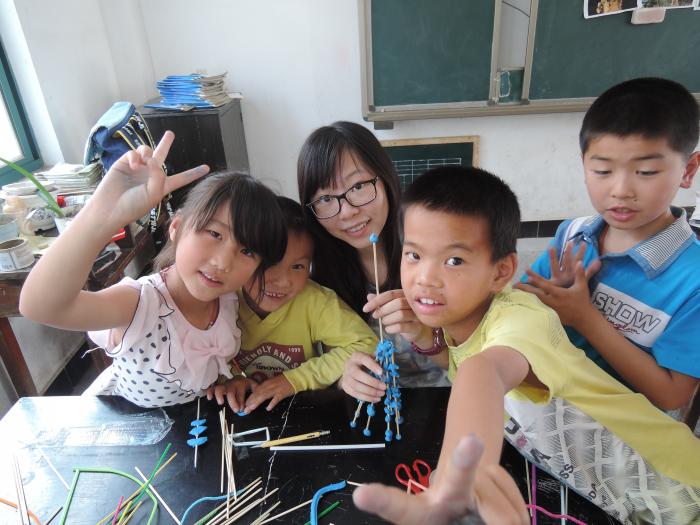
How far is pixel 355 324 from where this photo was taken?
1.50 meters

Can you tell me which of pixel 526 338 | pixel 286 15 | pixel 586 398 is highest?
pixel 286 15

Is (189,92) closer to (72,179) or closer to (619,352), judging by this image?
(72,179)

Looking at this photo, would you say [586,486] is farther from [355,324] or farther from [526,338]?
[355,324]

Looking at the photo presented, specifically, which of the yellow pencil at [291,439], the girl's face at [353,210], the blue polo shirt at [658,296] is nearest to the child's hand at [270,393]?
the yellow pencil at [291,439]

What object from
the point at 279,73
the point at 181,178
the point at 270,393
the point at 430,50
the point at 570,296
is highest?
the point at 430,50

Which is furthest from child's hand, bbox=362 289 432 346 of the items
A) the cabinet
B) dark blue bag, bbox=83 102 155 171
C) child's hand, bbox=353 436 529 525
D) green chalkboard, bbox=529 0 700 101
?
green chalkboard, bbox=529 0 700 101

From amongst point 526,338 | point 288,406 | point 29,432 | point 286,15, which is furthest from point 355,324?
point 286,15

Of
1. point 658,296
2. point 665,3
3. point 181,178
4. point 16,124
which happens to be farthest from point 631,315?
point 16,124

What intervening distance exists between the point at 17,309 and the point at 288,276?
134 centimetres

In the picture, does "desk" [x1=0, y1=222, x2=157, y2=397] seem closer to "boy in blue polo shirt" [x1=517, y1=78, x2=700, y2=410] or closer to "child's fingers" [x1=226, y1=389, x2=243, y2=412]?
"child's fingers" [x1=226, y1=389, x2=243, y2=412]

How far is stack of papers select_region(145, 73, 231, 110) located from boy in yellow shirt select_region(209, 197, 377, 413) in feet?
7.25

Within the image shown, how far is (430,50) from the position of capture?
3406 millimetres

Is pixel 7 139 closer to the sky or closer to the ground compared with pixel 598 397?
closer to the sky

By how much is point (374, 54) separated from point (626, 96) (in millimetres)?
2502
